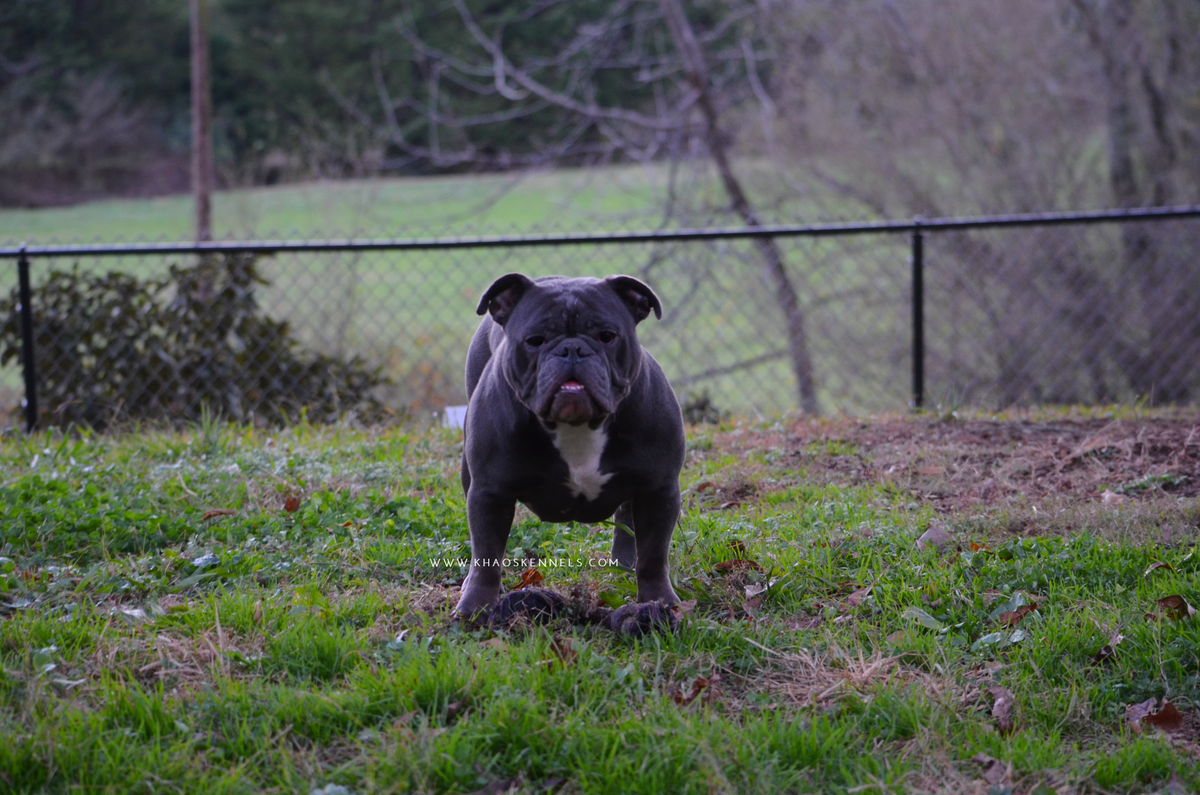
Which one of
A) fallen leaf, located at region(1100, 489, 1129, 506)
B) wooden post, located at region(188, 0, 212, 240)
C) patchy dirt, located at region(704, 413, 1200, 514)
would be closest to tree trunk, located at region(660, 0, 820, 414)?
patchy dirt, located at region(704, 413, 1200, 514)

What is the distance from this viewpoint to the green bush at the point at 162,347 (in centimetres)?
695

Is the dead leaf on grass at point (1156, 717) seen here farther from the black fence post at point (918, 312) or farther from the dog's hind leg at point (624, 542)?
the black fence post at point (918, 312)

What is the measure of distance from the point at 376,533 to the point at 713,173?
8.84 metres

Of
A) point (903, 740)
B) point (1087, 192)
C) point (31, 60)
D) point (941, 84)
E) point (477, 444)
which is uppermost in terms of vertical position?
point (31, 60)

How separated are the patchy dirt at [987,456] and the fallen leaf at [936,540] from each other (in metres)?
0.43

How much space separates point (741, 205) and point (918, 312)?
15.3 feet

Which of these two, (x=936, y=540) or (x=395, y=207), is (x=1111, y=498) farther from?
(x=395, y=207)

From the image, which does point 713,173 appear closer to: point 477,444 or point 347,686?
point 477,444

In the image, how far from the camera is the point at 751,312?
1102cm

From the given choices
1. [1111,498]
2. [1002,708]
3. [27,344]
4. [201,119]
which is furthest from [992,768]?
[201,119]

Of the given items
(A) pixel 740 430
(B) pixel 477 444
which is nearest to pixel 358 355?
(A) pixel 740 430

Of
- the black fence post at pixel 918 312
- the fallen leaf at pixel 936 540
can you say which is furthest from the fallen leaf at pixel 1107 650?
the black fence post at pixel 918 312

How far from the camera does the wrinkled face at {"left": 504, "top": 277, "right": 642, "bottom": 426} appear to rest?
277 cm

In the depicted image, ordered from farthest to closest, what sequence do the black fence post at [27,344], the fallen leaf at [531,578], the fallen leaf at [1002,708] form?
the black fence post at [27,344] < the fallen leaf at [531,578] < the fallen leaf at [1002,708]
